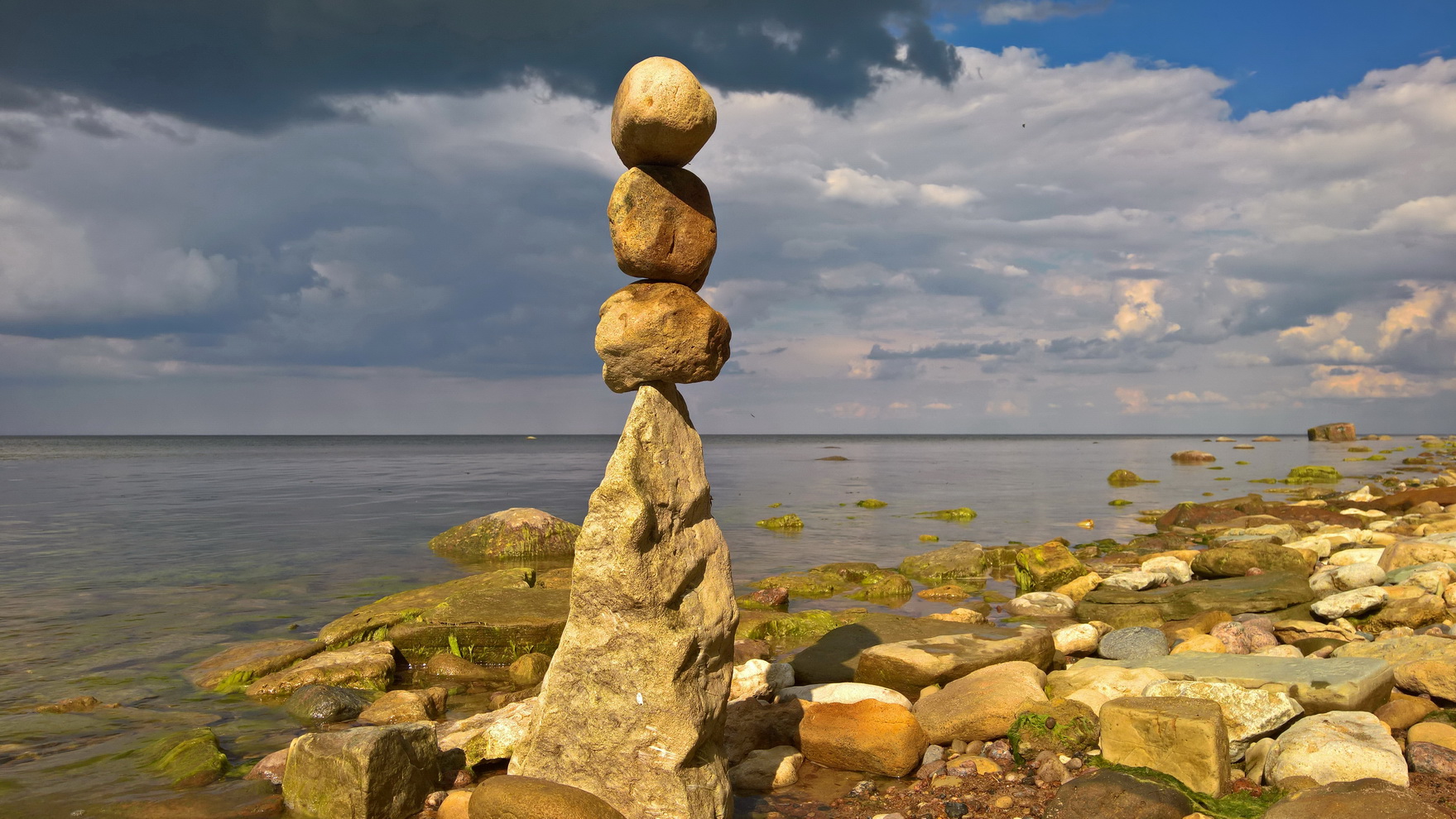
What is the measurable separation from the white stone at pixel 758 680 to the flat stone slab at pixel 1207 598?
7.00 meters

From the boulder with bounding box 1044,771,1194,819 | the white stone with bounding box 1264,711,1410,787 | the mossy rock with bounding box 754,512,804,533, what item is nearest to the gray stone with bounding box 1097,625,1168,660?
the white stone with bounding box 1264,711,1410,787

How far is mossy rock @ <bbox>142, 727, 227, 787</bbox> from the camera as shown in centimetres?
805

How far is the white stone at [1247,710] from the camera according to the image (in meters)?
7.23

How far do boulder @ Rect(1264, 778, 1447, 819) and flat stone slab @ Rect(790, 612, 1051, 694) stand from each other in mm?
4486

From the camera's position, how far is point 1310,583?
14.2 meters

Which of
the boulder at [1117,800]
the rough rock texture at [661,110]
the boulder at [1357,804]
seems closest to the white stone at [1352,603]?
the boulder at [1357,804]

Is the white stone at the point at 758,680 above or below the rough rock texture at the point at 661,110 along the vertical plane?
below

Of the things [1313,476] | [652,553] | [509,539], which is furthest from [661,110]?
[1313,476]

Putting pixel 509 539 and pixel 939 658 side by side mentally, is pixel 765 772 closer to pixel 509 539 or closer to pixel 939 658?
pixel 939 658

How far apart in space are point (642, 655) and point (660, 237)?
3.35 m

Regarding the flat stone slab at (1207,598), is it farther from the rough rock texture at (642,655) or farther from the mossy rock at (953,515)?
the mossy rock at (953,515)

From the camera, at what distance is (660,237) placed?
6965mm

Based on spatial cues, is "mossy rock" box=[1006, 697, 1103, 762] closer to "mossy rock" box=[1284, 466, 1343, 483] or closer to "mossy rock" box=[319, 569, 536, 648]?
"mossy rock" box=[319, 569, 536, 648]

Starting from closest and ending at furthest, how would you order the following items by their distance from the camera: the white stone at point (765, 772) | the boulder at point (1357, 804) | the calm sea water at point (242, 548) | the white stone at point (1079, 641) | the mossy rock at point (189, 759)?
the boulder at point (1357, 804) < the white stone at point (765, 772) < the mossy rock at point (189, 759) < the calm sea water at point (242, 548) < the white stone at point (1079, 641)
